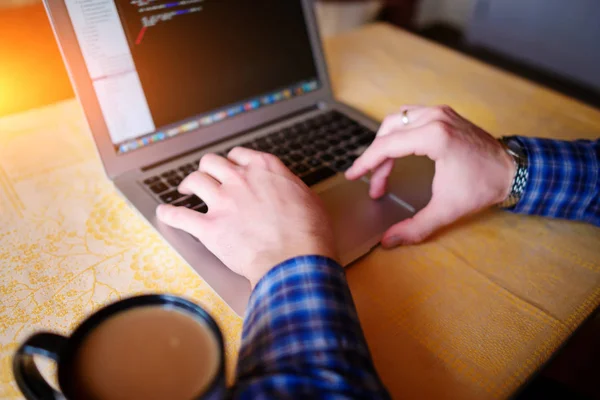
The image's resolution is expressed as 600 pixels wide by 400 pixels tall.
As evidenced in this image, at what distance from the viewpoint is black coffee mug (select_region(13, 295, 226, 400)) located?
28cm

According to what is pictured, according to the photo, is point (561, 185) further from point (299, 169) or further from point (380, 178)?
point (299, 169)

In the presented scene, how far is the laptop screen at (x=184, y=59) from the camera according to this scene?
24.4 inches

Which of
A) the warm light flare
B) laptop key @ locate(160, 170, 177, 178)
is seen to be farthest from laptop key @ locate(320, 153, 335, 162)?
the warm light flare

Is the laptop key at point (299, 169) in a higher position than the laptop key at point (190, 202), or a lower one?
lower

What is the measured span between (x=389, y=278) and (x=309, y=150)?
256 mm

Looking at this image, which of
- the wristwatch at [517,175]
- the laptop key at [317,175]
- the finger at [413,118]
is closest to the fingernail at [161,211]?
the laptop key at [317,175]

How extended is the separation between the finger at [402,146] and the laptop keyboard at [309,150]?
0.06 meters

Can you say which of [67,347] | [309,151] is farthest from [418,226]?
[67,347]

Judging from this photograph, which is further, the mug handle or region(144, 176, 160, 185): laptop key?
region(144, 176, 160, 185): laptop key

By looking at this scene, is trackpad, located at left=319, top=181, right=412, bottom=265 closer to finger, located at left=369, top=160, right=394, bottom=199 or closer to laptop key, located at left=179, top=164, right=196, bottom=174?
finger, located at left=369, top=160, right=394, bottom=199

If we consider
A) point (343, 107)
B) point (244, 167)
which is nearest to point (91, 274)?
point (244, 167)

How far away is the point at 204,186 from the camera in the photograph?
0.54 meters

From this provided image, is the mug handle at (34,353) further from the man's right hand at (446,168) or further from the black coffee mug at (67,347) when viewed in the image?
the man's right hand at (446,168)

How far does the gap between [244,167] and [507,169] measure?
361mm
